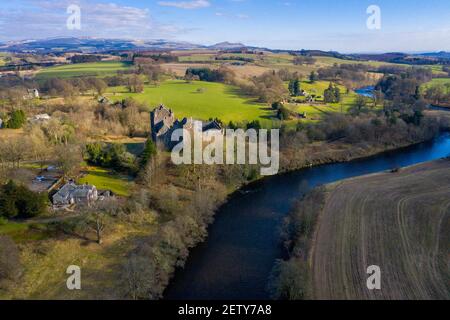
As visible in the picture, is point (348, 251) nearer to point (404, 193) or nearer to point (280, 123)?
point (404, 193)

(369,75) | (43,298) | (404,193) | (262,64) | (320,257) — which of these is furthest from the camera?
(262,64)

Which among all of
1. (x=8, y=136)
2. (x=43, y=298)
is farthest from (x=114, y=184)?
(x=8, y=136)

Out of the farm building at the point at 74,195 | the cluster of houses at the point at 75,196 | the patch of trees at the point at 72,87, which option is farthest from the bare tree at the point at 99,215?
the patch of trees at the point at 72,87

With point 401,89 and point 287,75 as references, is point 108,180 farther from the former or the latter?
point 401,89

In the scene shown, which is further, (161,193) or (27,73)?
(27,73)
